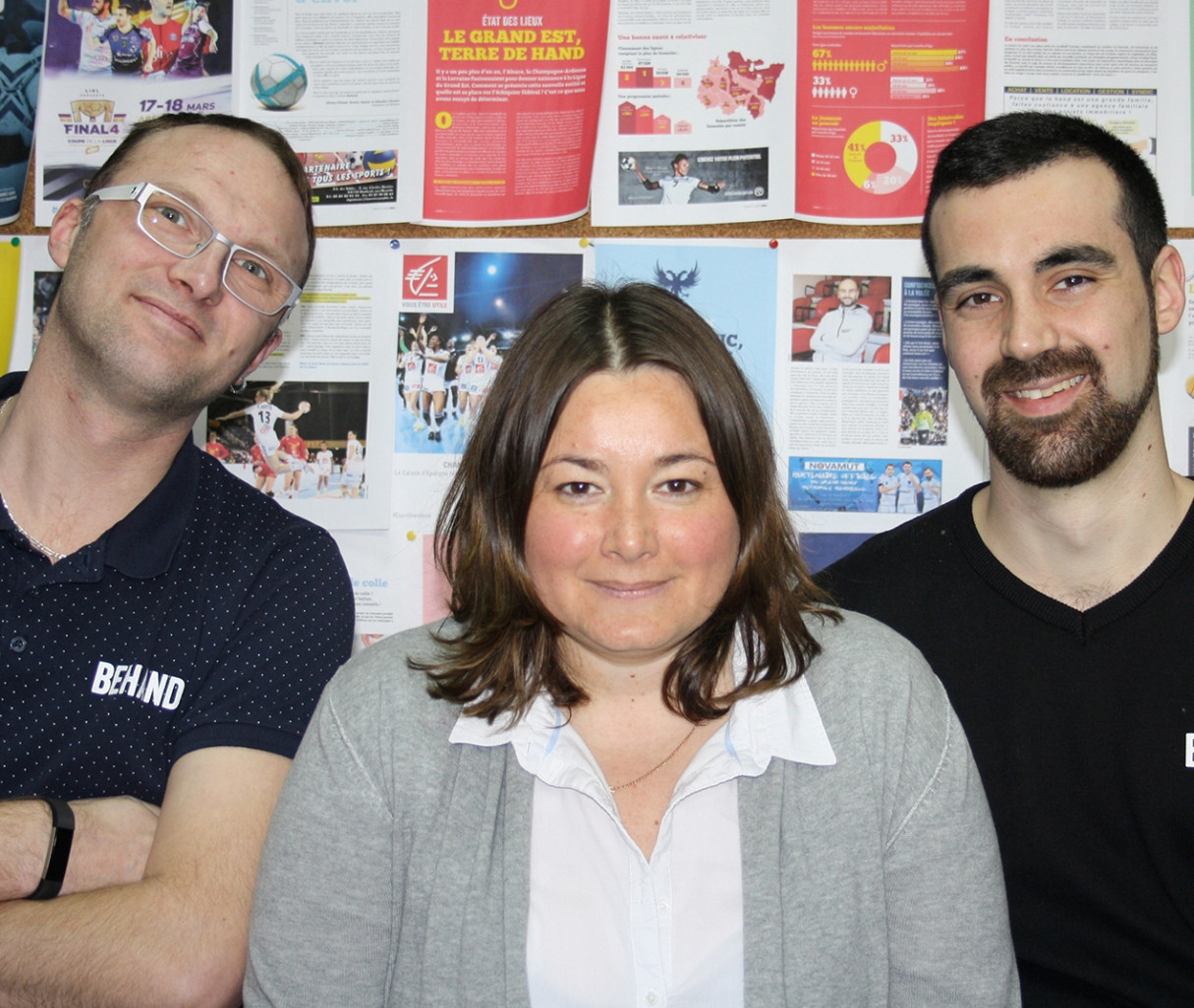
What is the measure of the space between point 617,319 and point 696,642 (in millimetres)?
376

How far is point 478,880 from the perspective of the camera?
109 centimetres

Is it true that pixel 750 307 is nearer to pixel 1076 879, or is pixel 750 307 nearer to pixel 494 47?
pixel 494 47

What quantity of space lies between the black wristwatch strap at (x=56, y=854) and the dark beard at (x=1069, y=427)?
1145mm

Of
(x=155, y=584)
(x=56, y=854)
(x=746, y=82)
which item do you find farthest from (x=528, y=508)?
(x=746, y=82)

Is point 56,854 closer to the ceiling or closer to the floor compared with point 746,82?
closer to the floor

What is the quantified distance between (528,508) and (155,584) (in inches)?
18.3

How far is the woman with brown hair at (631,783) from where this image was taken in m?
1.07

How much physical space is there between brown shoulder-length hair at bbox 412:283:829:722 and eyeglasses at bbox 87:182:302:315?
0.37 m

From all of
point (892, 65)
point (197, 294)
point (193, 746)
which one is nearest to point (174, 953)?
point (193, 746)

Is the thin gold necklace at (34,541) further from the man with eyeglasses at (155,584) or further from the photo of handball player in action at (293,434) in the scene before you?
the photo of handball player in action at (293,434)

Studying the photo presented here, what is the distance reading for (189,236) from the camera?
132 cm

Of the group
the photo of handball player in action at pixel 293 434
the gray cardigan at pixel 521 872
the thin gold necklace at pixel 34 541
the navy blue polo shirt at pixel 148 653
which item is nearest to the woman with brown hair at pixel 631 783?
the gray cardigan at pixel 521 872

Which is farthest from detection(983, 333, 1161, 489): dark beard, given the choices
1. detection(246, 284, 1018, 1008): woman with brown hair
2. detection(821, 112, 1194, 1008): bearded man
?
detection(246, 284, 1018, 1008): woman with brown hair

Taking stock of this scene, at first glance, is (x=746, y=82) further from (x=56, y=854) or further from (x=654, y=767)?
(x=56, y=854)
